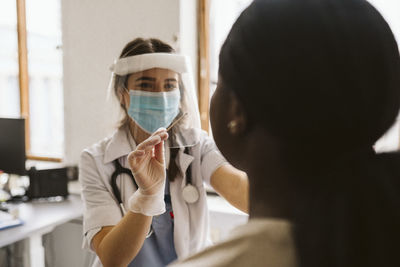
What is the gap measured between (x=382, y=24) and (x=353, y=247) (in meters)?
0.29

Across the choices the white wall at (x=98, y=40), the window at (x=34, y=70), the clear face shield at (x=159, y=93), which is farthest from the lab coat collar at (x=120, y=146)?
Result: the window at (x=34, y=70)

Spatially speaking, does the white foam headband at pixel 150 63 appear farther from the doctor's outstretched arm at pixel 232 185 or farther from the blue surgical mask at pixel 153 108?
the doctor's outstretched arm at pixel 232 185

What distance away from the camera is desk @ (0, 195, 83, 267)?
5.43ft

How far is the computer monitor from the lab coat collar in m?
1.11

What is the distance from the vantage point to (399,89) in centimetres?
48

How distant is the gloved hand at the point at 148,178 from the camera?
3.09 feet

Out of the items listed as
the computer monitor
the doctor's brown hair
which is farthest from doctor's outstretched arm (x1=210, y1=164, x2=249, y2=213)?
the computer monitor

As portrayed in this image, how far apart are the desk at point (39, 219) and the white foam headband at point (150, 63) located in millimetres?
1078

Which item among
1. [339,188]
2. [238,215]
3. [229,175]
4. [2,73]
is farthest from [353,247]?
[2,73]

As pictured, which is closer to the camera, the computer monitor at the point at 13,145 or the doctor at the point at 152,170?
the doctor at the point at 152,170

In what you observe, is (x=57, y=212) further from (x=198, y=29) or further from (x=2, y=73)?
(x=2, y=73)

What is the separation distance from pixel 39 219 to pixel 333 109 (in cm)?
178

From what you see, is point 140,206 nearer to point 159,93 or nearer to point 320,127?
point 159,93

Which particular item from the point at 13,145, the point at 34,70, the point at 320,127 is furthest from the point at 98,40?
the point at 320,127
